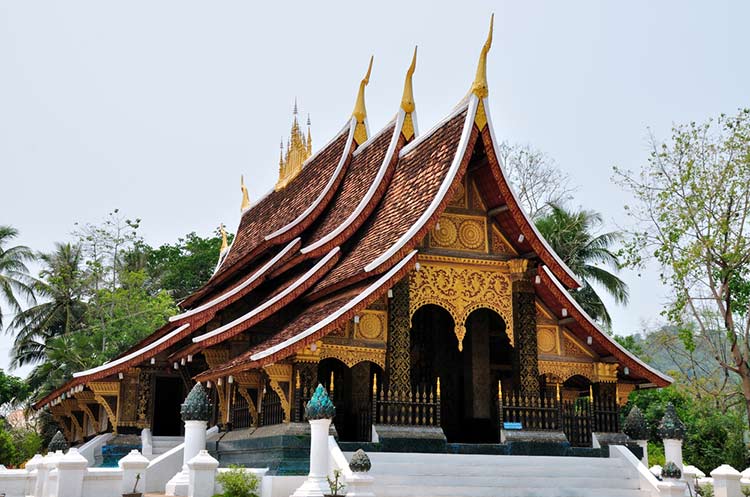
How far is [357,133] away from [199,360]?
207 inches

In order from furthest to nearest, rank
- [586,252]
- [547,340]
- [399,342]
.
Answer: [586,252], [547,340], [399,342]

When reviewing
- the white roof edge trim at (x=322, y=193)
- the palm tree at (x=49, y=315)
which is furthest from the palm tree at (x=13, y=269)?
the white roof edge trim at (x=322, y=193)

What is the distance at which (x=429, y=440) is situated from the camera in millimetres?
11766

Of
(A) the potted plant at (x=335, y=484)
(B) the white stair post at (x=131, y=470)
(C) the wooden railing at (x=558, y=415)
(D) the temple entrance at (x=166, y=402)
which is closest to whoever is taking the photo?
(A) the potted plant at (x=335, y=484)

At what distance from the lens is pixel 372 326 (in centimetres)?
1238

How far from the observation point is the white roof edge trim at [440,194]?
39.2ft

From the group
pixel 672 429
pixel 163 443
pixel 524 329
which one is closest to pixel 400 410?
pixel 524 329

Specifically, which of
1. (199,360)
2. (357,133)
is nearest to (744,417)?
(357,133)

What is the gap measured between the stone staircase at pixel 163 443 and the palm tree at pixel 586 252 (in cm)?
1395

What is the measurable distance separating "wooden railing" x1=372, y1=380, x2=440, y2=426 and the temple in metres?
0.02

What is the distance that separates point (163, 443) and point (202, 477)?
6687mm

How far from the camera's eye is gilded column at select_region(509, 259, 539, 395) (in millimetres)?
12875

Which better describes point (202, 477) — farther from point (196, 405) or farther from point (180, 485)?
point (196, 405)

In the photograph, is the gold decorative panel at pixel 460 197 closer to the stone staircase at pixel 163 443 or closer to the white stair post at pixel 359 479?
the white stair post at pixel 359 479
